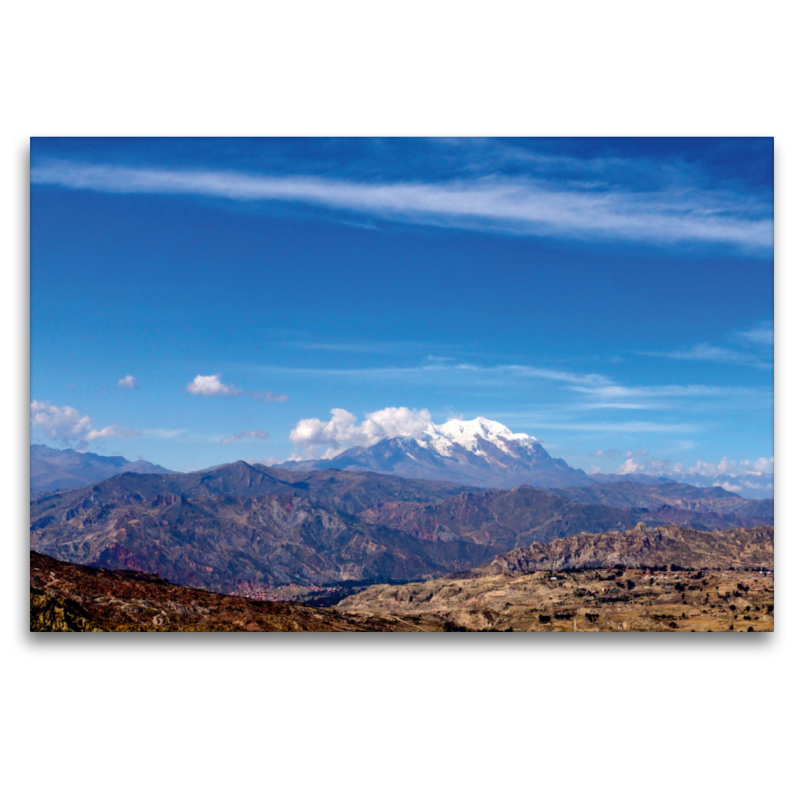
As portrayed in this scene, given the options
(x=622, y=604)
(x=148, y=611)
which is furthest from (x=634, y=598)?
(x=148, y=611)

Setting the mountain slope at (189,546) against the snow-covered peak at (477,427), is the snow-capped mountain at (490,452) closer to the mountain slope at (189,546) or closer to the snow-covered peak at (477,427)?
the snow-covered peak at (477,427)

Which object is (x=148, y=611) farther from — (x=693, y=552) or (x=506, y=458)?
(x=506, y=458)

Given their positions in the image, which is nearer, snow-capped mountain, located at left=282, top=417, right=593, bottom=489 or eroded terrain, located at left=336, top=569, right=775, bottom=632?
eroded terrain, located at left=336, top=569, right=775, bottom=632

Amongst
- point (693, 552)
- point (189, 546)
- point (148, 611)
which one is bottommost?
point (189, 546)

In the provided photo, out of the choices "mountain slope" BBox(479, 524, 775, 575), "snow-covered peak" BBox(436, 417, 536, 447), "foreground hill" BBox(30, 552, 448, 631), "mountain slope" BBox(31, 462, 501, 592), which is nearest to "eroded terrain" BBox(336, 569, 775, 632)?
"mountain slope" BBox(479, 524, 775, 575)

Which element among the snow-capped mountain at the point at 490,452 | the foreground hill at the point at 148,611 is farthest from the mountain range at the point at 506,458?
the foreground hill at the point at 148,611

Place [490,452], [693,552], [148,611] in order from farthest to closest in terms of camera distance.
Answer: [490,452] → [693,552] → [148,611]

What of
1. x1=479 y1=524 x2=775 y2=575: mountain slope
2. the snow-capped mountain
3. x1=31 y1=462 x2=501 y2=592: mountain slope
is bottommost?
x1=31 y1=462 x2=501 y2=592: mountain slope

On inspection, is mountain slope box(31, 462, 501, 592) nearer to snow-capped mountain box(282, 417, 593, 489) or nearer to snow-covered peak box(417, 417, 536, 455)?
snow-capped mountain box(282, 417, 593, 489)
